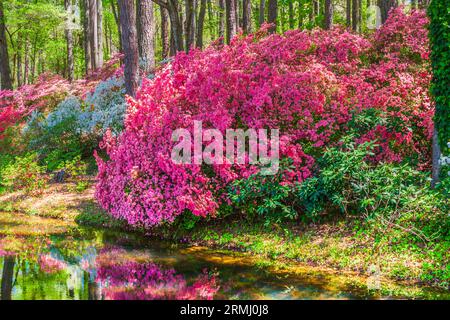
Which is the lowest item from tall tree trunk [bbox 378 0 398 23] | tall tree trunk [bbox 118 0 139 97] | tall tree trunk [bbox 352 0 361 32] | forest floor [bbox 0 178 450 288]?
forest floor [bbox 0 178 450 288]

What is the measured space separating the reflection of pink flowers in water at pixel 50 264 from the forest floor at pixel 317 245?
2027 millimetres

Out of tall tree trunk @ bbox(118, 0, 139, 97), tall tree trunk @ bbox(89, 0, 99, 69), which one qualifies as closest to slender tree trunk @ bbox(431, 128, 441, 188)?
tall tree trunk @ bbox(118, 0, 139, 97)

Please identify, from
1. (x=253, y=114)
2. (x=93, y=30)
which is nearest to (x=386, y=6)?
Answer: (x=253, y=114)

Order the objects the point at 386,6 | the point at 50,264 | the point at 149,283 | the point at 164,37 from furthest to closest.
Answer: the point at 164,37 < the point at 386,6 < the point at 50,264 < the point at 149,283

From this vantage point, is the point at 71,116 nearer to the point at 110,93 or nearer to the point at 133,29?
the point at 110,93

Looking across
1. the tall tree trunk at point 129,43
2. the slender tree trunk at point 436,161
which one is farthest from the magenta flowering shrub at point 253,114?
the tall tree trunk at point 129,43

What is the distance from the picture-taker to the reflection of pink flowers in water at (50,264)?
7655 millimetres

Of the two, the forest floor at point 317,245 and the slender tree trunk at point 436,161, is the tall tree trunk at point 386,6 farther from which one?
the forest floor at point 317,245

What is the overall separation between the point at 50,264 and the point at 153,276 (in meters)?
1.81

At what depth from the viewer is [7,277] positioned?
23.6 feet

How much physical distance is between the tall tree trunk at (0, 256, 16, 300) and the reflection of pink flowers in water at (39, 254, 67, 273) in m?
0.41

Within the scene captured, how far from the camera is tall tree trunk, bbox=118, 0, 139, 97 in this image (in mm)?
13445

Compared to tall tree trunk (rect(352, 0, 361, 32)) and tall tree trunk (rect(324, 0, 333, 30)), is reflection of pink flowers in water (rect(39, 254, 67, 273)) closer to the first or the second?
tall tree trunk (rect(324, 0, 333, 30))

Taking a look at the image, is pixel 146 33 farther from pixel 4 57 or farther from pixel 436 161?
pixel 436 161
